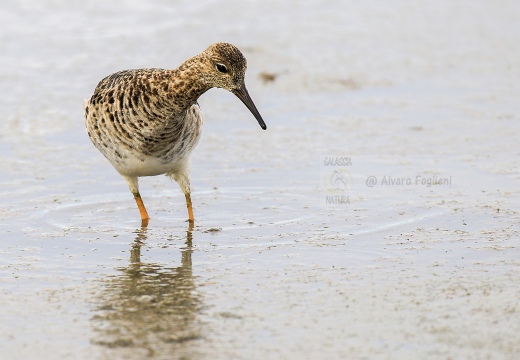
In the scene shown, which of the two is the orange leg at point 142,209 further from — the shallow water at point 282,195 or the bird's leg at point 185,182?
the bird's leg at point 185,182

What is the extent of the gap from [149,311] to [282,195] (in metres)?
3.42

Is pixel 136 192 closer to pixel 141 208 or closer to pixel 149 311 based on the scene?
pixel 141 208

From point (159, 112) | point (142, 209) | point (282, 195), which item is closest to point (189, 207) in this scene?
point (142, 209)

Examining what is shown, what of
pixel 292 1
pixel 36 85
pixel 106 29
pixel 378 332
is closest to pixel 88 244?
pixel 378 332

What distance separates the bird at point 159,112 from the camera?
7.85 metres

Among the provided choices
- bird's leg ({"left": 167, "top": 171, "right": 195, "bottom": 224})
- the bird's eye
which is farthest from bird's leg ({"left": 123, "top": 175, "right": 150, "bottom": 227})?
the bird's eye

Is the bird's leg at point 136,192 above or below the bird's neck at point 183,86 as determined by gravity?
below

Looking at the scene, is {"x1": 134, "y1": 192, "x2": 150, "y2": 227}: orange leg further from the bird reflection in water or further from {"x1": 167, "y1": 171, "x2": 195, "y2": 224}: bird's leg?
the bird reflection in water

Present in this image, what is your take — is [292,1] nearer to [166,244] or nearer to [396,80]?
[396,80]

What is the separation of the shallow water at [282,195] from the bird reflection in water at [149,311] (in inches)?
0.8

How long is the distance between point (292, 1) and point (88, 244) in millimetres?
10542

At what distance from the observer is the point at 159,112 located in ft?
26.6

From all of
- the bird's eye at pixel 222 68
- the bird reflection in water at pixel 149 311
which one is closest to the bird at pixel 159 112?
the bird's eye at pixel 222 68

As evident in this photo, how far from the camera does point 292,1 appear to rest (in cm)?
1758
